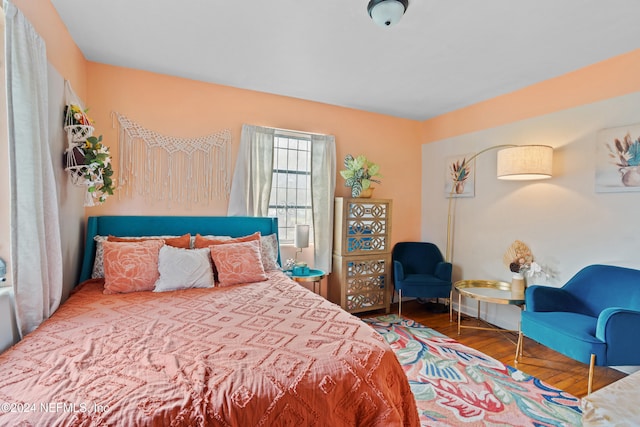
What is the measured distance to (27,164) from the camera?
162cm

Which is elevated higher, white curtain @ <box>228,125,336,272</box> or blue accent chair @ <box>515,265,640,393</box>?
white curtain @ <box>228,125,336,272</box>

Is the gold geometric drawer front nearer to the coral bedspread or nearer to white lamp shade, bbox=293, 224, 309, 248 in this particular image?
white lamp shade, bbox=293, 224, 309, 248

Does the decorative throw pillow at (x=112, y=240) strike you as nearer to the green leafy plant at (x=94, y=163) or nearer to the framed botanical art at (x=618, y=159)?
the green leafy plant at (x=94, y=163)

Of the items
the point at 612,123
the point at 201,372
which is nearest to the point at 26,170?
the point at 201,372

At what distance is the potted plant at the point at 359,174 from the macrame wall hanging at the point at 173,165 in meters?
1.40

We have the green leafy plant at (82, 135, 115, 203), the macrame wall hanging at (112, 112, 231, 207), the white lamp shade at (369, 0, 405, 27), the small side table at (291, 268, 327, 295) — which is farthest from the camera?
the small side table at (291, 268, 327, 295)

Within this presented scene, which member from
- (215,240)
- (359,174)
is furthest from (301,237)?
(359,174)

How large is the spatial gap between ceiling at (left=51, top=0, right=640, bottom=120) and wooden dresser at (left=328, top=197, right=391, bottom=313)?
4.60 feet

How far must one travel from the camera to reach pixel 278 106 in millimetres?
3561

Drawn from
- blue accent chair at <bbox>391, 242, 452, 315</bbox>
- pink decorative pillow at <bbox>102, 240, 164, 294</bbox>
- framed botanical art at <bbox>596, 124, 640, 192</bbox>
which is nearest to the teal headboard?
pink decorative pillow at <bbox>102, 240, 164, 294</bbox>

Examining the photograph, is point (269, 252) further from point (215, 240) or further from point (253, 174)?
point (253, 174)

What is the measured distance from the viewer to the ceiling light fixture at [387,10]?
5.88ft

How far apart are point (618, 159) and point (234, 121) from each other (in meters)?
3.55

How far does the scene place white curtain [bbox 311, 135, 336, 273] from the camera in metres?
3.70
